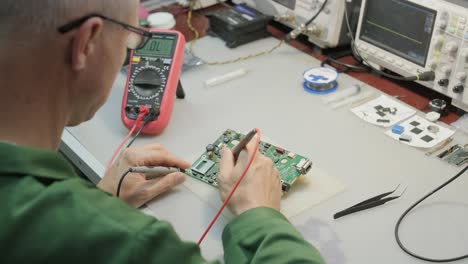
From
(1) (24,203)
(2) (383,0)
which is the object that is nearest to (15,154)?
(1) (24,203)

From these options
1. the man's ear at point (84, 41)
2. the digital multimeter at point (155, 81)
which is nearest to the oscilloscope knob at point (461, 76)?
the digital multimeter at point (155, 81)

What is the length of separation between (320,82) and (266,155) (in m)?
0.40

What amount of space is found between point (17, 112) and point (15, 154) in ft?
0.26

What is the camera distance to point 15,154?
0.70m

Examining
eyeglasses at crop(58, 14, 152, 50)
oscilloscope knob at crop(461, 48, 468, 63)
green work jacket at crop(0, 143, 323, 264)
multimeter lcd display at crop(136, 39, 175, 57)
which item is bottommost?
multimeter lcd display at crop(136, 39, 175, 57)

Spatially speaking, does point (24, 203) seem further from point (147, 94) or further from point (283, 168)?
point (147, 94)

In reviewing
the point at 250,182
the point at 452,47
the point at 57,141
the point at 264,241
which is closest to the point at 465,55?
the point at 452,47

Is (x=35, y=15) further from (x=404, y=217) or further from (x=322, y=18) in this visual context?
(x=322, y=18)

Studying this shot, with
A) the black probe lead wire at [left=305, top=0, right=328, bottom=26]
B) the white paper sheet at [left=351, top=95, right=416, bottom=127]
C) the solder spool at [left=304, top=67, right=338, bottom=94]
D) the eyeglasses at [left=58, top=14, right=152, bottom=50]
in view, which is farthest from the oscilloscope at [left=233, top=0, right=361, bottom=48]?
the eyeglasses at [left=58, top=14, right=152, bottom=50]

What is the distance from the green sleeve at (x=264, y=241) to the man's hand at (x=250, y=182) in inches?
1.8

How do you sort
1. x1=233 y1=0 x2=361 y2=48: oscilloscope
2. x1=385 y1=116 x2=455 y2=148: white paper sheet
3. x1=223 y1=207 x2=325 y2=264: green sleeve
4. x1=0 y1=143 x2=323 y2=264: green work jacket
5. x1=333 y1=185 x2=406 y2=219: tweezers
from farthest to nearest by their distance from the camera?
x1=233 y1=0 x2=361 y2=48: oscilloscope < x1=385 y1=116 x2=455 y2=148: white paper sheet < x1=333 y1=185 x2=406 y2=219: tweezers < x1=223 y1=207 x2=325 y2=264: green sleeve < x1=0 y1=143 x2=323 y2=264: green work jacket

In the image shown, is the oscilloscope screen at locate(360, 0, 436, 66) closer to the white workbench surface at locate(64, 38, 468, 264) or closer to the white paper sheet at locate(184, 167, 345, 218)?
the white workbench surface at locate(64, 38, 468, 264)

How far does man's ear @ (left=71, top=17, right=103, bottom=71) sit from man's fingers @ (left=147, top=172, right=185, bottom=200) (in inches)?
17.4

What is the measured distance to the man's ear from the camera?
2.51 ft
